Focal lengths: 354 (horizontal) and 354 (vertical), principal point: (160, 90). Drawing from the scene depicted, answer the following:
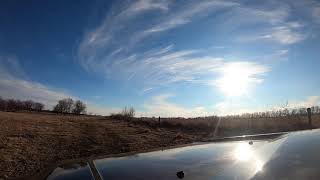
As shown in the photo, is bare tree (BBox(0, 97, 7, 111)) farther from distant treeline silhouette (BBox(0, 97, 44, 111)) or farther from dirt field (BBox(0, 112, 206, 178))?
dirt field (BBox(0, 112, 206, 178))

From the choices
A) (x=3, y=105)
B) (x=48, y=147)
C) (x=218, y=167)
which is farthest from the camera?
(x=3, y=105)

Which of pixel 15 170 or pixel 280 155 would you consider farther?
pixel 15 170

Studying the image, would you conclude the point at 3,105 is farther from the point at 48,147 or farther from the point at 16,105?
the point at 48,147

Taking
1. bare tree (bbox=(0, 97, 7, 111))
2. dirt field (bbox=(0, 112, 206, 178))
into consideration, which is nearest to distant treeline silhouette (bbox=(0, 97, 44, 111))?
bare tree (bbox=(0, 97, 7, 111))

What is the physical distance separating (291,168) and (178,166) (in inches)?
66.5

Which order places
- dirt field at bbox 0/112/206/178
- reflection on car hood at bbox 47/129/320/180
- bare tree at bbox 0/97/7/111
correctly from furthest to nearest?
bare tree at bbox 0/97/7/111 → dirt field at bbox 0/112/206/178 → reflection on car hood at bbox 47/129/320/180

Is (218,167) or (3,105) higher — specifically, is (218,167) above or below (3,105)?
below

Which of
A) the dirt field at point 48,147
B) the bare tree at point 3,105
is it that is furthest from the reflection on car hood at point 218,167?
the bare tree at point 3,105

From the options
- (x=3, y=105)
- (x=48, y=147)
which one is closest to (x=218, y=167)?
(x=48, y=147)

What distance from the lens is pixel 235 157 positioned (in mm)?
6191

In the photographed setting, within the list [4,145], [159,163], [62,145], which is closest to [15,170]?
[4,145]

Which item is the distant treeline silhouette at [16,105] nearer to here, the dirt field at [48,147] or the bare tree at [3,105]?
the bare tree at [3,105]

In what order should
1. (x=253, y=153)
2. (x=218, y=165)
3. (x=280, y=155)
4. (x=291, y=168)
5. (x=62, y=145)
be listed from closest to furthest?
(x=291, y=168), (x=218, y=165), (x=280, y=155), (x=253, y=153), (x=62, y=145)

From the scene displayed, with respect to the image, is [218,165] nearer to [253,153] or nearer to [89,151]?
[253,153]
